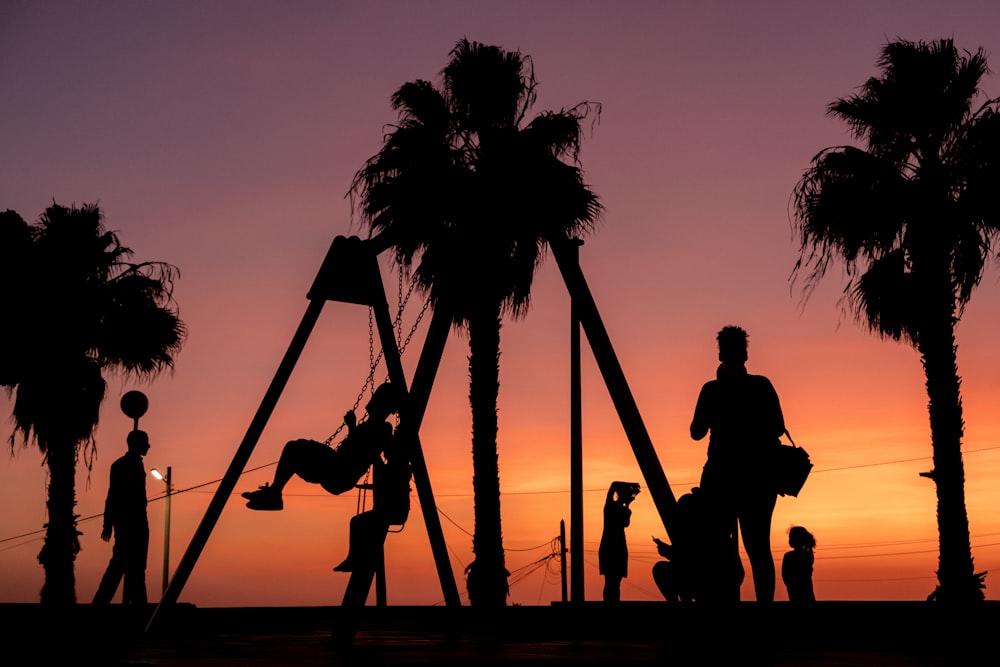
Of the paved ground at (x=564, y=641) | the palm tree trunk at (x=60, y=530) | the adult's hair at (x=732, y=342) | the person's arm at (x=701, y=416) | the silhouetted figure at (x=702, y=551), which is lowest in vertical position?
the paved ground at (x=564, y=641)

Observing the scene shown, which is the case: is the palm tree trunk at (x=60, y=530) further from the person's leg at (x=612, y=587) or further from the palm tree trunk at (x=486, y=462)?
the person's leg at (x=612, y=587)

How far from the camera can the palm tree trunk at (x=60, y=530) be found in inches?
1153

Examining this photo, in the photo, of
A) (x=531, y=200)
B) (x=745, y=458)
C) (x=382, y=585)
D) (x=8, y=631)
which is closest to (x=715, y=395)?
(x=745, y=458)

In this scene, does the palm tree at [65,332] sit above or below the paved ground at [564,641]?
above

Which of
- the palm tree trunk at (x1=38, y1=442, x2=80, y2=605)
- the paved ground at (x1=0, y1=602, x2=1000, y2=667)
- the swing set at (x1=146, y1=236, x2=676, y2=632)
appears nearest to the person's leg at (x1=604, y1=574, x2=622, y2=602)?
the paved ground at (x1=0, y1=602, x2=1000, y2=667)

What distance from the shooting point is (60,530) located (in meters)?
29.9

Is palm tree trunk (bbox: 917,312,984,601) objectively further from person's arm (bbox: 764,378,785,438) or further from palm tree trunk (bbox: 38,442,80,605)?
palm tree trunk (bbox: 38,442,80,605)

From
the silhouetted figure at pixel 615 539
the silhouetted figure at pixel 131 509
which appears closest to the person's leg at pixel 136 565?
the silhouetted figure at pixel 131 509

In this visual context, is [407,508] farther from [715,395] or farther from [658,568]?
[658,568]

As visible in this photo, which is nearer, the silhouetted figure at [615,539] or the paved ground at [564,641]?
the paved ground at [564,641]

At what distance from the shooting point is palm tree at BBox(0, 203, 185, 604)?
27891 mm

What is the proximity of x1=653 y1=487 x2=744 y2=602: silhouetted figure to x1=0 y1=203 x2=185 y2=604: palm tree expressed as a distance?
21.8 metres

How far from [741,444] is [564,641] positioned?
5.91 feet

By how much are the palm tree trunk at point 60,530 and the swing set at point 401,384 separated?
19966 millimetres
